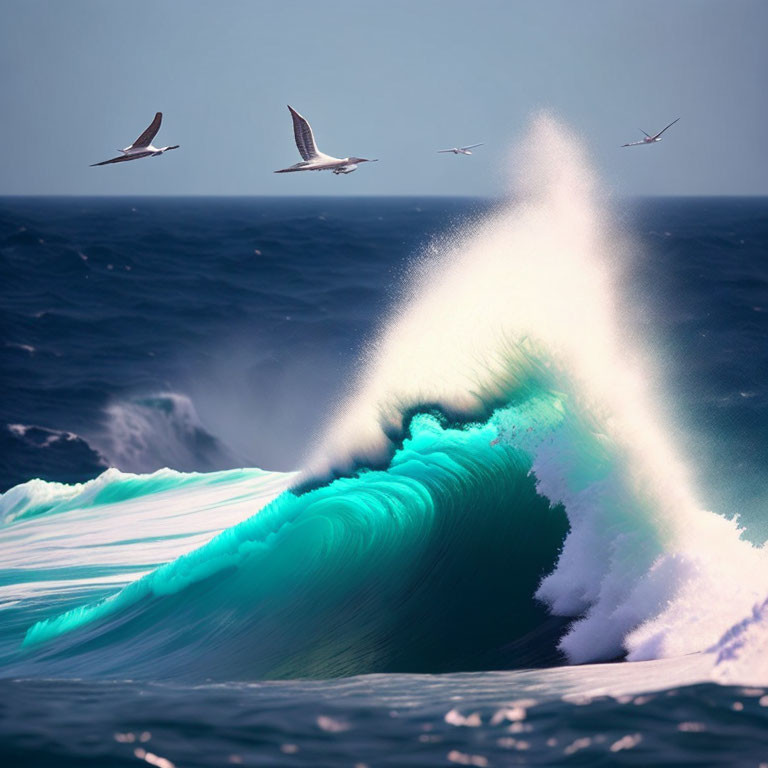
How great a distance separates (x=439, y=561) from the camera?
1001 cm

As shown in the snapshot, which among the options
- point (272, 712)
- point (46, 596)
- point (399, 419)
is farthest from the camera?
point (46, 596)

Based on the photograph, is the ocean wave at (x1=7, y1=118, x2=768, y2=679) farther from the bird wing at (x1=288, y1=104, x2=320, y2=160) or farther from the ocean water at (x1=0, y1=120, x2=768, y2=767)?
the bird wing at (x1=288, y1=104, x2=320, y2=160)

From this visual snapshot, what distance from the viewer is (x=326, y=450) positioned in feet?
39.4

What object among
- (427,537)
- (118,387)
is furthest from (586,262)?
(118,387)

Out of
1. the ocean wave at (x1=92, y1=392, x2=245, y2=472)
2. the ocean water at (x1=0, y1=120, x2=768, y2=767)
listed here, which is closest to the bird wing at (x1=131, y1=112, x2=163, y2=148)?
the ocean water at (x1=0, y1=120, x2=768, y2=767)

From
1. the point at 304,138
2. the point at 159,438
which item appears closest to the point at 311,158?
the point at 304,138

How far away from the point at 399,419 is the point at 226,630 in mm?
3052

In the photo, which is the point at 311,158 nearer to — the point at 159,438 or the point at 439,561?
the point at 439,561

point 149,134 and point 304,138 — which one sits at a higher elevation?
point 149,134

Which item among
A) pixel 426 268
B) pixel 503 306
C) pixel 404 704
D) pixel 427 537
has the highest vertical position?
pixel 426 268

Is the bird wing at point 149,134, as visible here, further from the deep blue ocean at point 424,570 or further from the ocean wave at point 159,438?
the ocean wave at point 159,438

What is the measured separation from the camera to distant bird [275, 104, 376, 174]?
40.7ft

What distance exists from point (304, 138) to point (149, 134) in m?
2.07

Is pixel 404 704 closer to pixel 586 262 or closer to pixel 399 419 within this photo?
pixel 399 419
